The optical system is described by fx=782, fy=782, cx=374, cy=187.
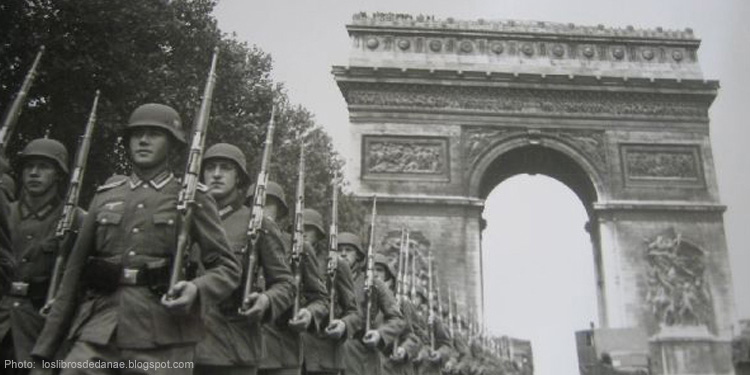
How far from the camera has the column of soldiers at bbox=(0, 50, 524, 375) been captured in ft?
13.7

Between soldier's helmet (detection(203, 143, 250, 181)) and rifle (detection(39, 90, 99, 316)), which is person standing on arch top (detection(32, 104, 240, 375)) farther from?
soldier's helmet (detection(203, 143, 250, 181))

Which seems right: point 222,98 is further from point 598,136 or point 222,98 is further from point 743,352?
point 598,136

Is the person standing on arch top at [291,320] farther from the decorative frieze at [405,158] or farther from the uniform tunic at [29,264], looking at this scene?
the decorative frieze at [405,158]

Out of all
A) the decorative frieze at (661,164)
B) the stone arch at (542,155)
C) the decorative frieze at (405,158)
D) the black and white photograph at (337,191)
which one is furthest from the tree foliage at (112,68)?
the decorative frieze at (661,164)

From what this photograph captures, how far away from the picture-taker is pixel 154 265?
4.28 meters

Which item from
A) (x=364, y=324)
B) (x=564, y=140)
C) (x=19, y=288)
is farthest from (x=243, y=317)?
(x=564, y=140)

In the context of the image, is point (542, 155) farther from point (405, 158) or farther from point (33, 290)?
point (33, 290)

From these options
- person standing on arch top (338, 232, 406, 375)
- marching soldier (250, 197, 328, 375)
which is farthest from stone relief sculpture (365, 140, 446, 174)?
marching soldier (250, 197, 328, 375)

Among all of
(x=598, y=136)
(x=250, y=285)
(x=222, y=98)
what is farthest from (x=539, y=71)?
(x=250, y=285)

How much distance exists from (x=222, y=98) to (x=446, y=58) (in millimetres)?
16141

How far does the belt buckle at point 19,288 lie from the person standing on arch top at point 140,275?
1.43 m

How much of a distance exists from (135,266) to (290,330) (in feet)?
9.16

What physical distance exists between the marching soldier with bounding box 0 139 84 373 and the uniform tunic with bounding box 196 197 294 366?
120 cm

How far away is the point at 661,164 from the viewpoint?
3189 cm
